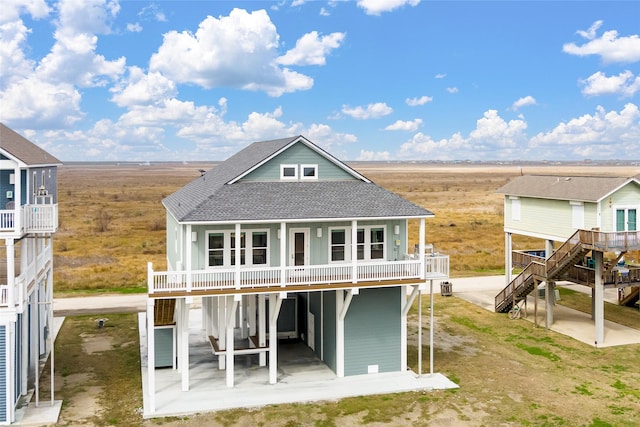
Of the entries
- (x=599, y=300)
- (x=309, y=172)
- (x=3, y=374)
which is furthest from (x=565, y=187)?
(x=3, y=374)

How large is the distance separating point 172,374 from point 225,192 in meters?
7.43

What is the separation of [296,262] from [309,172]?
150 inches

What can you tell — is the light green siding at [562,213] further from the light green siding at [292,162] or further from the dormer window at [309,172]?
the dormer window at [309,172]

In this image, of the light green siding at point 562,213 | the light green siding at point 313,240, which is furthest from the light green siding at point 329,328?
the light green siding at point 562,213

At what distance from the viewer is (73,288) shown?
39.3 meters

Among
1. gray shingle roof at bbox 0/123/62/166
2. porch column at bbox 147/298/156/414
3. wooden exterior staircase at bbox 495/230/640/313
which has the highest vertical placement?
gray shingle roof at bbox 0/123/62/166

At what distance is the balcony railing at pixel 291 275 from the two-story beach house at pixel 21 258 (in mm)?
4151

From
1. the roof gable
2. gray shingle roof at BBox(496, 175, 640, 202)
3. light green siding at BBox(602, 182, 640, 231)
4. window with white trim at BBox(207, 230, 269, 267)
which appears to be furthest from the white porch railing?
light green siding at BBox(602, 182, 640, 231)

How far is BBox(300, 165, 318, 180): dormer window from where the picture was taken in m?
24.1

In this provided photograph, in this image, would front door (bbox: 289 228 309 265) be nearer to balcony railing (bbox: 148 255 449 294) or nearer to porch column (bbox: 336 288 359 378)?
balcony railing (bbox: 148 255 449 294)

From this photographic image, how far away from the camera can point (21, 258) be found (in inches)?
814

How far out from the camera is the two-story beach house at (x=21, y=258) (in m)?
18.6

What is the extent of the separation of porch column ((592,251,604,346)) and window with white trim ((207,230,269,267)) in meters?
15.6

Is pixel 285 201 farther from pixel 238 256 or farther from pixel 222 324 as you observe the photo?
pixel 222 324
